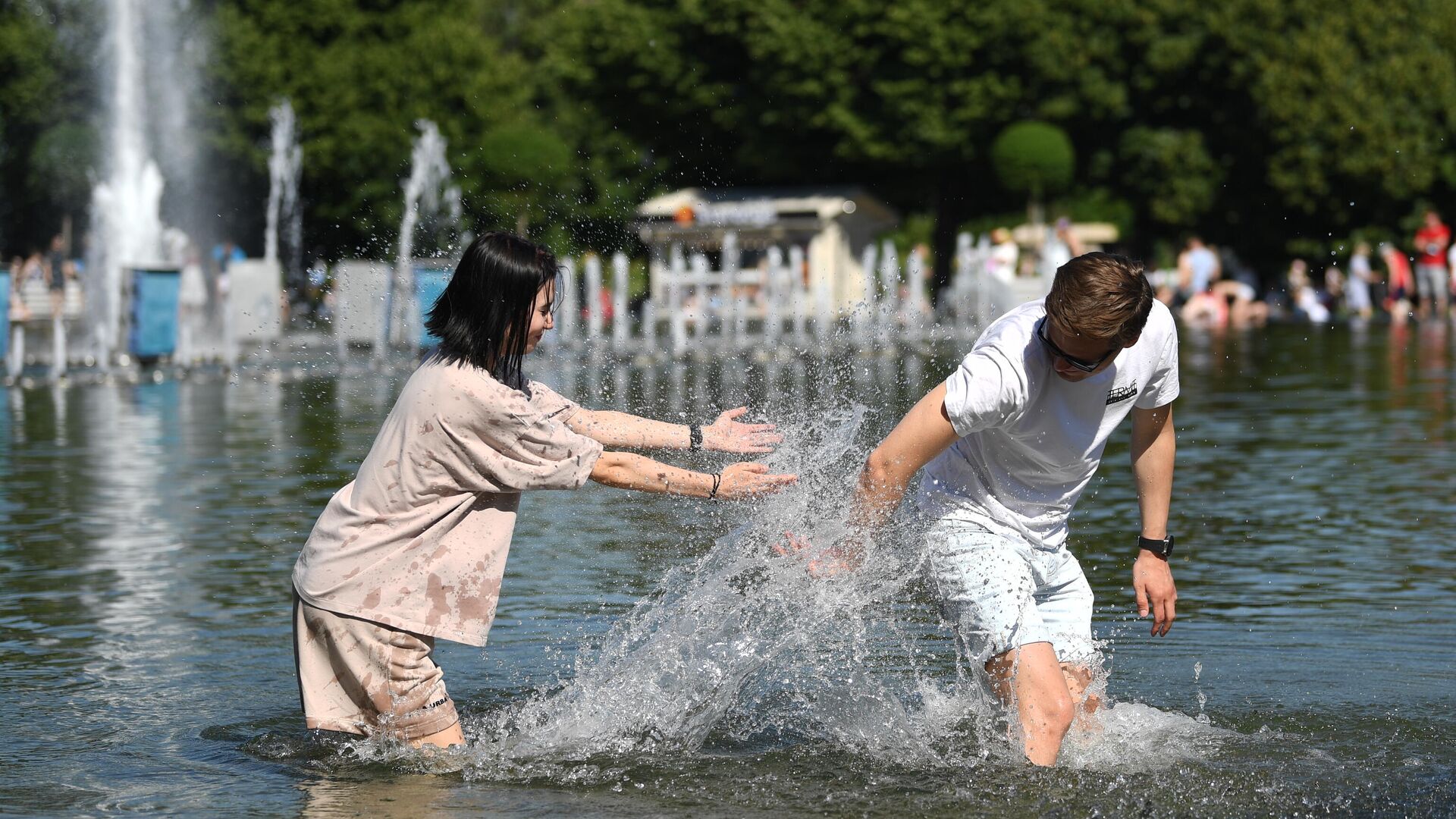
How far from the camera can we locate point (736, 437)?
5574 mm

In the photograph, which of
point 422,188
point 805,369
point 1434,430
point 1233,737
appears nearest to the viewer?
point 1233,737

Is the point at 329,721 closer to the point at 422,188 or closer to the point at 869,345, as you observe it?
the point at 869,345

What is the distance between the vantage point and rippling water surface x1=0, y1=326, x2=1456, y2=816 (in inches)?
214

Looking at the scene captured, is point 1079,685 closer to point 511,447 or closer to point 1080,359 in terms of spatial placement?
point 1080,359

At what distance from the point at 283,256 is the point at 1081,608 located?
50.4 m

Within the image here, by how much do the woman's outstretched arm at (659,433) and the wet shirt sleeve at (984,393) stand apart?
701 mm

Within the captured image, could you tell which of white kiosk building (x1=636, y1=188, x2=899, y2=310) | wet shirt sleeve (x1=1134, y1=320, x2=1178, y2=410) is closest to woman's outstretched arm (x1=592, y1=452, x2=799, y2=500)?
wet shirt sleeve (x1=1134, y1=320, x2=1178, y2=410)

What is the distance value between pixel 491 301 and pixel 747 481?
0.83 m

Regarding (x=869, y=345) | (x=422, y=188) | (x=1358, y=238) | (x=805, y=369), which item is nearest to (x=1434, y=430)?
(x=805, y=369)

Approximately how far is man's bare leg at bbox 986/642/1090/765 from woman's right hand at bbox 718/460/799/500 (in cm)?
75

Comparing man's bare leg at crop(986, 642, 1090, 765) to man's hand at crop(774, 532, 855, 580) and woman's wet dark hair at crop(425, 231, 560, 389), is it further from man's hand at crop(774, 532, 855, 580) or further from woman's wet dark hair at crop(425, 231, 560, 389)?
woman's wet dark hair at crop(425, 231, 560, 389)

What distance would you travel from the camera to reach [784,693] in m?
6.66

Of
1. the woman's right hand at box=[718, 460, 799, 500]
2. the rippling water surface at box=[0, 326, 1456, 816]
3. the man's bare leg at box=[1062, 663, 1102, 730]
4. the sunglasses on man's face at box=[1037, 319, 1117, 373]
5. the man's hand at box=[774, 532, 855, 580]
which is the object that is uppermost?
the sunglasses on man's face at box=[1037, 319, 1117, 373]

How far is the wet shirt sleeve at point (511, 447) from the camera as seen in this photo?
4.97 meters
